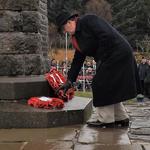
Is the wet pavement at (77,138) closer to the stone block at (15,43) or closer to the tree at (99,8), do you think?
the stone block at (15,43)

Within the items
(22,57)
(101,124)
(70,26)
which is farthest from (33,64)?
(101,124)

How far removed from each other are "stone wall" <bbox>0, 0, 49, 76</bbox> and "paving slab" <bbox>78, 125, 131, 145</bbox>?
1755 millimetres

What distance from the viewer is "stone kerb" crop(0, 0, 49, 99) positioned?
Result: 8.46m

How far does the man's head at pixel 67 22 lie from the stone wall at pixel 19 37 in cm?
137

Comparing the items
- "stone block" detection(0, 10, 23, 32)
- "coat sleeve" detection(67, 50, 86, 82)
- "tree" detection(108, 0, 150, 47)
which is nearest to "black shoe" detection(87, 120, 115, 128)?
"coat sleeve" detection(67, 50, 86, 82)

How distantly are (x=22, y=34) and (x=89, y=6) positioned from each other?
57789mm

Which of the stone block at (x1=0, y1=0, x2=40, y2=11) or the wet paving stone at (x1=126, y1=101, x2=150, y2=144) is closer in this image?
the wet paving stone at (x1=126, y1=101, x2=150, y2=144)

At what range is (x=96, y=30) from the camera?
23.0 ft

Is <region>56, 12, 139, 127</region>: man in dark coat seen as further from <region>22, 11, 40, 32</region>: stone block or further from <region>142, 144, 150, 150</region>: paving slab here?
<region>22, 11, 40, 32</region>: stone block

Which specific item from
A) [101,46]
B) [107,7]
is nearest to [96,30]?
[101,46]

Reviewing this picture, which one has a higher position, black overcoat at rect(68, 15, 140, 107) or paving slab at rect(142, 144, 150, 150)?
black overcoat at rect(68, 15, 140, 107)

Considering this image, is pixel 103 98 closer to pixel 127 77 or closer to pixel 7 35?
pixel 127 77

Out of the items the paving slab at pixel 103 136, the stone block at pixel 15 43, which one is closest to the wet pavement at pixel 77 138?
the paving slab at pixel 103 136

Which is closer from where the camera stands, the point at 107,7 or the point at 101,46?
the point at 101,46
